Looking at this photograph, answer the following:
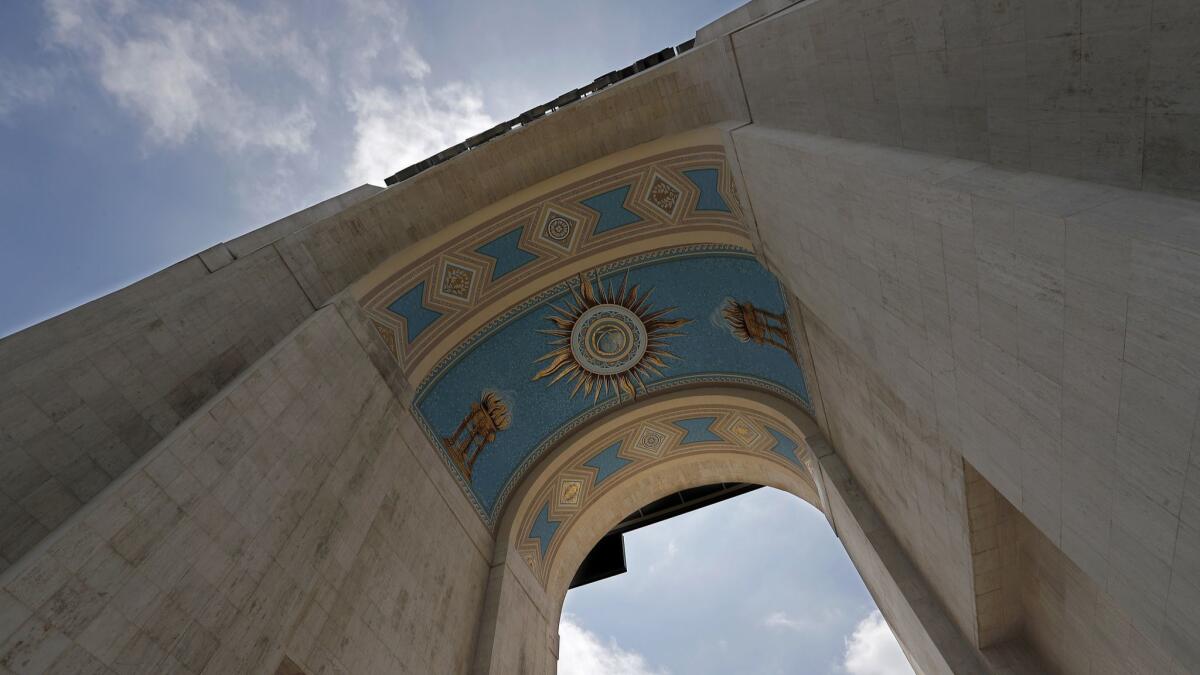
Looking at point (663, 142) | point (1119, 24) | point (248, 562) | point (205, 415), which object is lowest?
point (248, 562)

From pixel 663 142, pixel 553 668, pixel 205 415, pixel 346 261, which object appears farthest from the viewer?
pixel 553 668

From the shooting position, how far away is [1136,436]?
1.90 meters

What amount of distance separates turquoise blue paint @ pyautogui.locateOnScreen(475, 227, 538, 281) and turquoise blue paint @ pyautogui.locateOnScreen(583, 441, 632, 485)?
3.77 meters

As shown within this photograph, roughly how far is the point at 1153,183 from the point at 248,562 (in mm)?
5262

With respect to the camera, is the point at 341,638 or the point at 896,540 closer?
the point at 341,638

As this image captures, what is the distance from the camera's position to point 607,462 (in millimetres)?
9742

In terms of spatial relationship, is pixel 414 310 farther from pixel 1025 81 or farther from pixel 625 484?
pixel 1025 81

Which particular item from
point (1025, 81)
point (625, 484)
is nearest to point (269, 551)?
point (1025, 81)

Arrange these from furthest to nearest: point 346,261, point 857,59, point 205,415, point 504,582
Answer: point 504,582 < point 346,261 < point 205,415 < point 857,59

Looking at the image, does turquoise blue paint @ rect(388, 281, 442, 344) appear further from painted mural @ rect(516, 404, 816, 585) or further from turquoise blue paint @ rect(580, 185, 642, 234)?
painted mural @ rect(516, 404, 816, 585)

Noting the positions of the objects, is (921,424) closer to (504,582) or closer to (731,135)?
(731,135)

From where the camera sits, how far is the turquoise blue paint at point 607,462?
9.52 m

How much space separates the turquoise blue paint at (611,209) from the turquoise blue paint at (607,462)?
3.99 meters

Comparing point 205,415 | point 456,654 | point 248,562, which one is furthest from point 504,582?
point 205,415
